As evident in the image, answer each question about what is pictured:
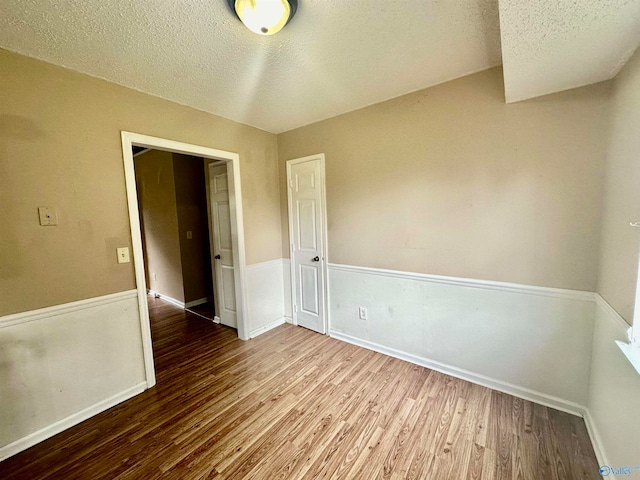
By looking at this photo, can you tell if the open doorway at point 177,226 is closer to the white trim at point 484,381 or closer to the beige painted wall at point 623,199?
the white trim at point 484,381

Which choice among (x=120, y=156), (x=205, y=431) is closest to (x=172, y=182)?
(x=120, y=156)

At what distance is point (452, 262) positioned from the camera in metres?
2.07

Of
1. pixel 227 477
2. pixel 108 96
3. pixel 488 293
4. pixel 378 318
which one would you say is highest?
pixel 108 96

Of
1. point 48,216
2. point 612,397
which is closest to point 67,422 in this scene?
point 48,216

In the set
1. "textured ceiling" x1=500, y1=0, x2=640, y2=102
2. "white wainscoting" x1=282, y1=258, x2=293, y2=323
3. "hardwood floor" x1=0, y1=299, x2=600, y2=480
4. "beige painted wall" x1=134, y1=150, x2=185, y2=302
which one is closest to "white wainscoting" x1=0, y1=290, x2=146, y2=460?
"hardwood floor" x1=0, y1=299, x2=600, y2=480

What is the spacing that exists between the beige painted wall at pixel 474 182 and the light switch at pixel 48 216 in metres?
2.22

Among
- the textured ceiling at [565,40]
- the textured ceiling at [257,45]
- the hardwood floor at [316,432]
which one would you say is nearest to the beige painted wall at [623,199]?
the textured ceiling at [565,40]

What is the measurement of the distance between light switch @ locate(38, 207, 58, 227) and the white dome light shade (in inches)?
67.9

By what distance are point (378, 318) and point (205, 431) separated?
5.56 feet

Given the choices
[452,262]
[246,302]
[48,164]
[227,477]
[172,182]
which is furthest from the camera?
[172,182]

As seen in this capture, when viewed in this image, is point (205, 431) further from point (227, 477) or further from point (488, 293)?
point (488, 293)

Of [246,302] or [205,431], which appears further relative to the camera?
[246,302]

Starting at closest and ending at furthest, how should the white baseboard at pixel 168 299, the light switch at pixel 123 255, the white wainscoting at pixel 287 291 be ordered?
the light switch at pixel 123 255 → the white wainscoting at pixel 287 291 → the white baseboard at pixel 168 299

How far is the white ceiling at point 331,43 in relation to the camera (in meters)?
1.14
